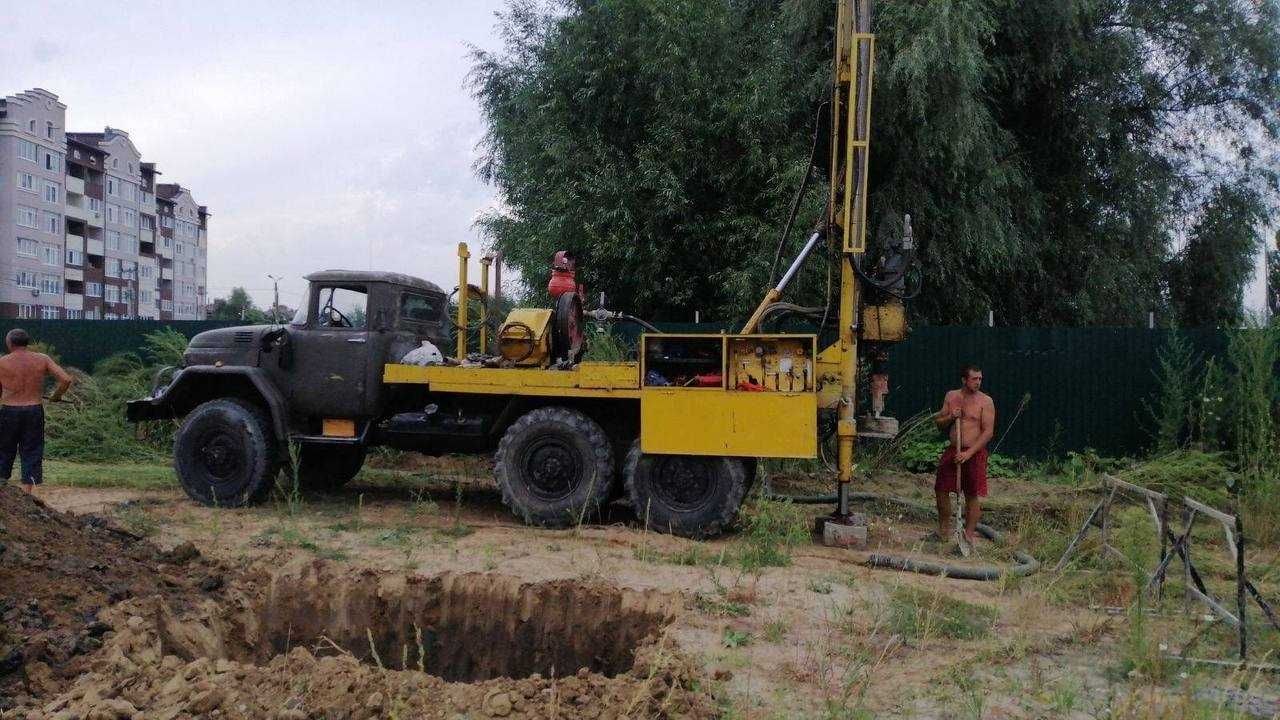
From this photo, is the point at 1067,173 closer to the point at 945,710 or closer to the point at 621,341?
the point at 621,341

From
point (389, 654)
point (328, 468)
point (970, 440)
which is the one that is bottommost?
point (389, 654)

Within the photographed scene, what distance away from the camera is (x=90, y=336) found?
1825 cm

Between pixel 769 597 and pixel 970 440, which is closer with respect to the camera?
pixel 769 597

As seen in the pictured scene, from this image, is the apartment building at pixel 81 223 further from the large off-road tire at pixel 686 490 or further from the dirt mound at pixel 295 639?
the dirt mound at pixel 295 639

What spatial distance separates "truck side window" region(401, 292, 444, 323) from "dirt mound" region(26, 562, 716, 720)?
Result: 11.8 feet

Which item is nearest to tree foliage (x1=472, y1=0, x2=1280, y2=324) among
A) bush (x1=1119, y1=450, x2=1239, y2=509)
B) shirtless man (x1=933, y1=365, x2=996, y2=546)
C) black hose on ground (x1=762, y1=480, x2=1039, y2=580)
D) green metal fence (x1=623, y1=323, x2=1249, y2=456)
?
green metal fence (x1=623, y1=323, x2=1249, y2=456)

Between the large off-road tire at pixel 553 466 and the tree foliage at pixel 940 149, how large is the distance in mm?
6748

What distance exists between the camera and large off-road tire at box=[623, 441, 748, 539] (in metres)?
8.55

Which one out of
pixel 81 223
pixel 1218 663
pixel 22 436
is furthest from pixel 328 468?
pixel 81 223

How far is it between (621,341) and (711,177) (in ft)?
12.3

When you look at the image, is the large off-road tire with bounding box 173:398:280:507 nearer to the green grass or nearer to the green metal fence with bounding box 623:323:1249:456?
the green grass

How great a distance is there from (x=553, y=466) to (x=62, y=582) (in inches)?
166

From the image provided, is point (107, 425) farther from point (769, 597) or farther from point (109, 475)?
point (769, 597)

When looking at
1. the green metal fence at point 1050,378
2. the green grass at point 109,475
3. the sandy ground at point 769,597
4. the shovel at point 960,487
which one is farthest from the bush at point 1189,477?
the green grass at point 109,475
